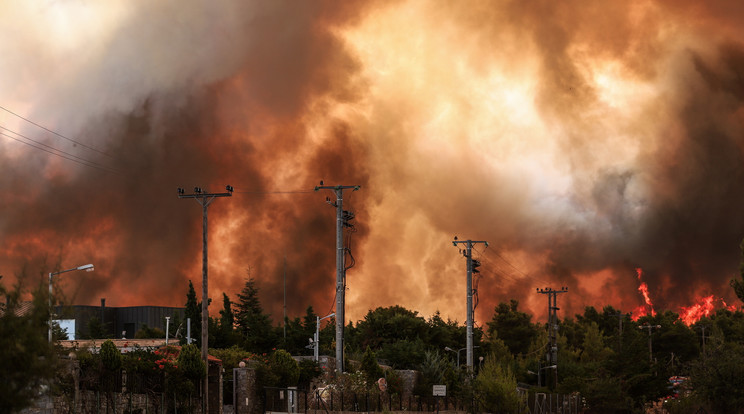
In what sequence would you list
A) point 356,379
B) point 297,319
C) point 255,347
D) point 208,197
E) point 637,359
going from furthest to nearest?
point 297,319 < point 255,347 < point 637,359 < point 356,379 < point 208,197

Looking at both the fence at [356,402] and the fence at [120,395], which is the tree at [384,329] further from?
the fence at [120,395]

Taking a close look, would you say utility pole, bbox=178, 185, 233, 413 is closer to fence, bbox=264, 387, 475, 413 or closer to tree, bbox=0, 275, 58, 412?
fence, bbox=264, 387, 475, 413

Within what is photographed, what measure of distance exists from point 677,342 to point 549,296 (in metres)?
31.5

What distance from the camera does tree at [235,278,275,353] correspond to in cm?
10062

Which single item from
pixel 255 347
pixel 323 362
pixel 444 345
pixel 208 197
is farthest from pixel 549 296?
pixel 208 197

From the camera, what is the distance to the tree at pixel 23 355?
19.5 metres

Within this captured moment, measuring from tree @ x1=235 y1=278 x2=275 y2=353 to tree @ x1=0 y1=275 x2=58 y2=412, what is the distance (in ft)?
255

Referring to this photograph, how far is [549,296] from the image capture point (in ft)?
374

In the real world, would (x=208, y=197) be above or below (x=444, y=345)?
above

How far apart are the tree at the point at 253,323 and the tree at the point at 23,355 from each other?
77679 millimetres

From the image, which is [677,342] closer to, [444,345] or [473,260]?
[444,345]

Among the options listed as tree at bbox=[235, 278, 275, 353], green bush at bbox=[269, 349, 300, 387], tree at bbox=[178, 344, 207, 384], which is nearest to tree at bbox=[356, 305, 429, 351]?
tree at bbox=[235, 278, 275, 353]

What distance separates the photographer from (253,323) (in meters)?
→ 105

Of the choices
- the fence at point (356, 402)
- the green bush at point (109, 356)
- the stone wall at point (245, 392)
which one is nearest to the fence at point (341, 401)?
the fence at point (356, 402)
